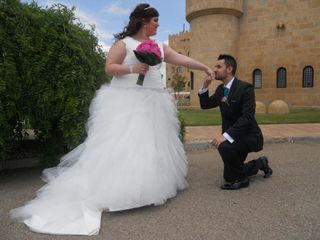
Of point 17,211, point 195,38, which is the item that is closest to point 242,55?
point 195,38

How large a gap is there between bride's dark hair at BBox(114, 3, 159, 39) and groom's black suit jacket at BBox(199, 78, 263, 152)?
4.41 ft

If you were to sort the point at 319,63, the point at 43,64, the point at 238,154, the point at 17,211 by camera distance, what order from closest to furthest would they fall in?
the point at 17,211, the point at 238,154, the point at 43,64, the point at 319,63

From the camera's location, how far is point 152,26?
4.25m

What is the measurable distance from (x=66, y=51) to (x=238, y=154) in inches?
107

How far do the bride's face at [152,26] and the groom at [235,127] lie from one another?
908mm

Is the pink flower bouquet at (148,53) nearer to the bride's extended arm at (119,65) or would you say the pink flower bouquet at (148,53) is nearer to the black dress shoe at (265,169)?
the bride's extended arm at (119,65)

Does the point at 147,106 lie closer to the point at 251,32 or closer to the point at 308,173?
the point at 308,173

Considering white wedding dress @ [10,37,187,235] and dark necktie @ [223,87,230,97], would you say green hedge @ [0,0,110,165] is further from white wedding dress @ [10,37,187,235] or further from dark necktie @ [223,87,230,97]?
dark necktie @ [223,87,230,97]

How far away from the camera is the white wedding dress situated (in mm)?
3723

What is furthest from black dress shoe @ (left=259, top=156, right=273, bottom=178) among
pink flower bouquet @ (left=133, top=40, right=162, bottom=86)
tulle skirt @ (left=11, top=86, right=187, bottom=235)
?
pink flower bouquet @ (left=133, top=40, right=162, bottom=86)

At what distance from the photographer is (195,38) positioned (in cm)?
2636

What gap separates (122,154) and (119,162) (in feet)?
0.29

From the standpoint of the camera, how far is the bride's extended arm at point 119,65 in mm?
3957

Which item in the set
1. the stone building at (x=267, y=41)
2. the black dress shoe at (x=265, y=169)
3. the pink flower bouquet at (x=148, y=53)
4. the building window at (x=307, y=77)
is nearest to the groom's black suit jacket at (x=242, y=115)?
the black dress shoe at (x=265, y=169)
